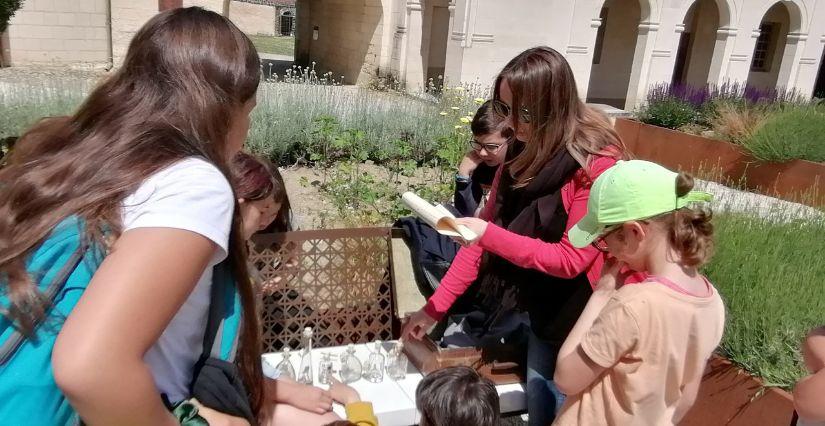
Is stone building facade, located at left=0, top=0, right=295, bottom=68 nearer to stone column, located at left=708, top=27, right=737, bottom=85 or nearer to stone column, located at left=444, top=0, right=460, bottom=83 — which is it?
stone column, located at left=444, top=0, right=460, bottom=83

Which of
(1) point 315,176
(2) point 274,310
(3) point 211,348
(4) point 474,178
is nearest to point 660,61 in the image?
(1) point 315,176

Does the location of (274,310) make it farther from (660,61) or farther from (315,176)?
(660,61)

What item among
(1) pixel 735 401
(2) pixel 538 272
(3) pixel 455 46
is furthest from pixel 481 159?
(3) pixel 455 46

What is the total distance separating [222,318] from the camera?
4.34 feet

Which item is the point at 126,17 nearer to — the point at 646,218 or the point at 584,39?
the point at 584,39

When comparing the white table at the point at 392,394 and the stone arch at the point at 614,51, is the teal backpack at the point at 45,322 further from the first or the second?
the stone arch at the point at 614,51

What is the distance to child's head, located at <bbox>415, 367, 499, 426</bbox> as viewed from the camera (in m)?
1.83

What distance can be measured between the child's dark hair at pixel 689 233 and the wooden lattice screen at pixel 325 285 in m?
1.38

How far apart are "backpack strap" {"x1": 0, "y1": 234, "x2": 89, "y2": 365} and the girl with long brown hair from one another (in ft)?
4.45

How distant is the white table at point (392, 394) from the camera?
234cm

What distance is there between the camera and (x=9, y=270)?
95 cm

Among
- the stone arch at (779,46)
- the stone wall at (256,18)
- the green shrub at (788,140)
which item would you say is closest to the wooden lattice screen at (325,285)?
the green shrub at (788,140)

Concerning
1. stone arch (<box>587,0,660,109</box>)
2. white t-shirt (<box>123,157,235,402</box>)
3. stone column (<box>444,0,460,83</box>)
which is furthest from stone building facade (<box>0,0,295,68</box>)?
white t-shirt (<box>123,157,235,402</box>)

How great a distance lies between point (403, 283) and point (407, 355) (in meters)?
0.35
